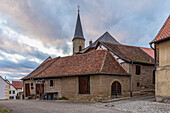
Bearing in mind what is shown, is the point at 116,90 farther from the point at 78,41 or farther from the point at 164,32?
the point at 78,41

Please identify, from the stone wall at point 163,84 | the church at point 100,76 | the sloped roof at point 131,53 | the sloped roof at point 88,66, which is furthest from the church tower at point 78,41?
the stone wall at point 163,84

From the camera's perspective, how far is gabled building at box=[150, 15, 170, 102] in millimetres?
12473

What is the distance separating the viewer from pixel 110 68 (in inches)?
658

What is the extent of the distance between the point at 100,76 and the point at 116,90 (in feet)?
8.59

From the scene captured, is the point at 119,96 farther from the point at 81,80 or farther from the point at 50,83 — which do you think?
the point at 50,83

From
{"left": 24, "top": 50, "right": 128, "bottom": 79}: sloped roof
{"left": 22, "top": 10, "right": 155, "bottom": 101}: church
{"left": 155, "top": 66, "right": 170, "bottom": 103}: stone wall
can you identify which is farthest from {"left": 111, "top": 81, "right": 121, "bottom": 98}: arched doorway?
{"left": 155, "top": 66, "right": 170, "bottom": 103}: stone wall

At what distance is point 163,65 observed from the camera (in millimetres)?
12898

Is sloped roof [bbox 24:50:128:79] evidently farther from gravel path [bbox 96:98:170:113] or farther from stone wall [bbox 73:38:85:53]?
stone wall [bbox 73:38:85:53]

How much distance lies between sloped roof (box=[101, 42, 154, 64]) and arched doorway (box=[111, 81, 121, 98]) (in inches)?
132

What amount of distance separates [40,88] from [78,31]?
85.5ft

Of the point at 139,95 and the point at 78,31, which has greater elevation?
the point at 78,31

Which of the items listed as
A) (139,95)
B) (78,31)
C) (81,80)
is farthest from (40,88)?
(78,31)

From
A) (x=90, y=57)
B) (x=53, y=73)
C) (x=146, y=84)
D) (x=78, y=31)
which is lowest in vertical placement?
(x=146, y=84)

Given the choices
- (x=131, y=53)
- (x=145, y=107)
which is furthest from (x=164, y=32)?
(x=145, y=107)
